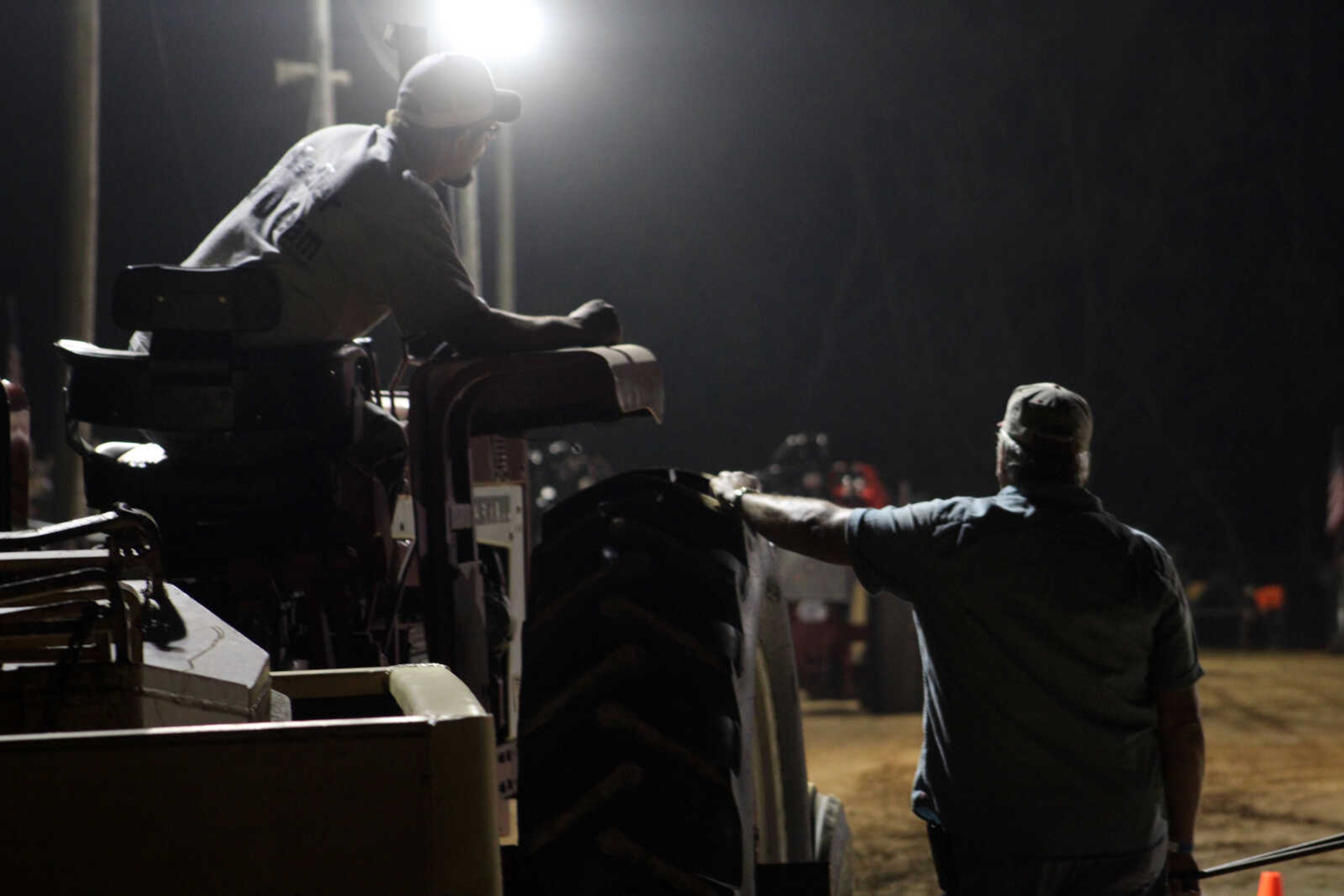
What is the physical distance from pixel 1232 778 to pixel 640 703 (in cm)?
798

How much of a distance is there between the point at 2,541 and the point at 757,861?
6.08 feet

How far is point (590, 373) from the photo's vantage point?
4273mm

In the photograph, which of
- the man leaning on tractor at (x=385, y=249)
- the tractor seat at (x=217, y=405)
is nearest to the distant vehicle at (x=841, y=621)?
the man leaning on tractor at (x=385, y=249)

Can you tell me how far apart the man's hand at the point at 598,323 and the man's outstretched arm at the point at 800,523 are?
2.55ft

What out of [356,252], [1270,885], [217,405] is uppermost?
[356,252]

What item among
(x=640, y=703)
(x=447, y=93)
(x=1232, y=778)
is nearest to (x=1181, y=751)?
(x=640, y=703)

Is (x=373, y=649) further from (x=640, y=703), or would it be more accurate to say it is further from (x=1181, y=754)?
(x=1181, y=754)

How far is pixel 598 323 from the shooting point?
4.43 m

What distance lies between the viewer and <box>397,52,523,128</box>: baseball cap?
4.57 meters

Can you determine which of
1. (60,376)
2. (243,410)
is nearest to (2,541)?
(243,410)

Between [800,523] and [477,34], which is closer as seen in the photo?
[800,523]

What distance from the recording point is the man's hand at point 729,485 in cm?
388

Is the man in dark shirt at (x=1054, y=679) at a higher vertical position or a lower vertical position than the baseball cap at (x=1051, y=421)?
lower

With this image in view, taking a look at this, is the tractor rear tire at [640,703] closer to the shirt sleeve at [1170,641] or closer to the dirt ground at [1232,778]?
the shirt sleeve at [1170,641]
